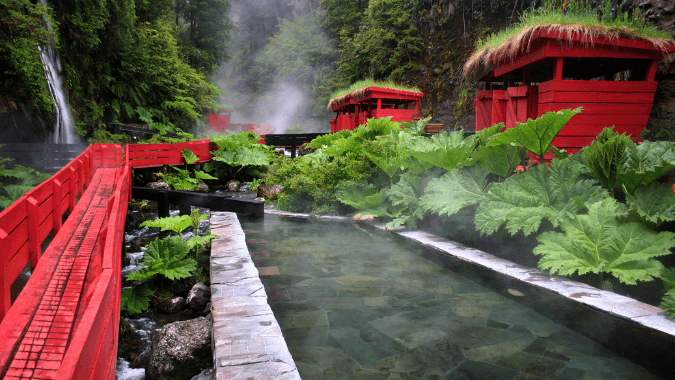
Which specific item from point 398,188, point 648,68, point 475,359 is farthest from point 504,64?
point 475,359

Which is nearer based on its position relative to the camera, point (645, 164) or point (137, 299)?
point (645, 164)

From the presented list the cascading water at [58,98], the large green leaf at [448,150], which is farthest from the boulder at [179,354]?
the cascading water at [58,98]

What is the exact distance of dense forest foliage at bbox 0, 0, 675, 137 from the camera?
1077 cm

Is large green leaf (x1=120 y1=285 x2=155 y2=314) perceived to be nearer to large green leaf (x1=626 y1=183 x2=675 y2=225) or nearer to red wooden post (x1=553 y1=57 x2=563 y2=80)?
large green leaf (x1=626 y1=183 x2=675 y2=225)

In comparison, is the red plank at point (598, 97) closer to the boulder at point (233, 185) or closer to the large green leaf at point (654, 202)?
the large green leaf at point (654, 202)

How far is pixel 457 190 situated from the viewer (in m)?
4.54

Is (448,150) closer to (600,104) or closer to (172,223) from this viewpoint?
(600,104)

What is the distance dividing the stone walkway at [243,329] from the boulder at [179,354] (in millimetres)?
307

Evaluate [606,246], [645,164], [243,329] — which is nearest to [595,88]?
[645,164]

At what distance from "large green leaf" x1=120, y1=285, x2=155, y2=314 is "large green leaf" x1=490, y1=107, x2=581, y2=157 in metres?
4.13

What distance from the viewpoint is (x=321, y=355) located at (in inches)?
106

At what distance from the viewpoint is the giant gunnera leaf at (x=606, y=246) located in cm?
294

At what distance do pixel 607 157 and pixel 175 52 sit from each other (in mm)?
24258

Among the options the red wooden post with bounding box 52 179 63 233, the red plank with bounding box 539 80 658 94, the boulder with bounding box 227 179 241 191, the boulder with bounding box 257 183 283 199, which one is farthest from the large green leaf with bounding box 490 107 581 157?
the boulder with bounding box 227 179 241 191
